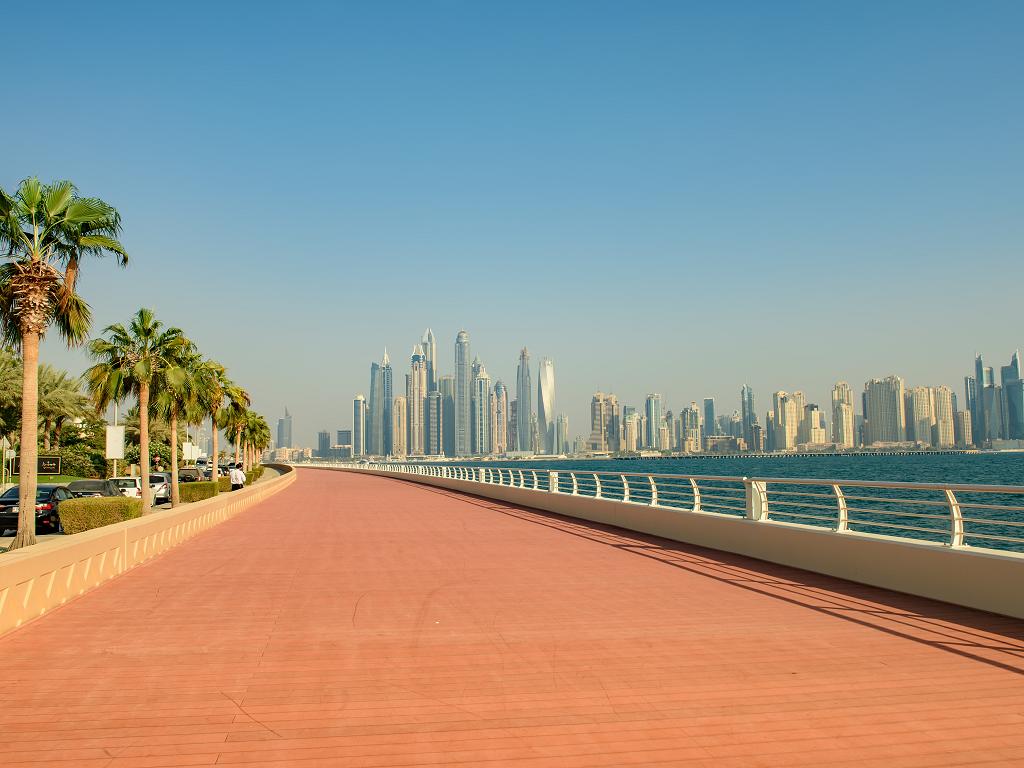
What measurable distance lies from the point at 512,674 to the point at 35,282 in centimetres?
1426

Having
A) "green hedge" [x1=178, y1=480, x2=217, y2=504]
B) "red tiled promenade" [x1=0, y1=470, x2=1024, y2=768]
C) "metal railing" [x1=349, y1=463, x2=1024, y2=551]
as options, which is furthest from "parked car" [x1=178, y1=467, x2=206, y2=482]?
"red tiled promenade" [x1=0, y1=470, x2=1024, y2=768]

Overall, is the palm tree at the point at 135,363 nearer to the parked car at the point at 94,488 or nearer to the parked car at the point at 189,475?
the parked car at the point at 94,488

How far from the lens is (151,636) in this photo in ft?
29.8

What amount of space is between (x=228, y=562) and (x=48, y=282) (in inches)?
265

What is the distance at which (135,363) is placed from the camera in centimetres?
3231

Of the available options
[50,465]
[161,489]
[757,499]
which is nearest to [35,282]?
[757,499]

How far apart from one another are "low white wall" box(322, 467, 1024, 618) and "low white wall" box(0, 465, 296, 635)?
1033cm

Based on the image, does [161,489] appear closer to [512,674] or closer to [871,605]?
[871,605]

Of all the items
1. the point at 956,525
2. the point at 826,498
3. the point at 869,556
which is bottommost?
the point at 826,498

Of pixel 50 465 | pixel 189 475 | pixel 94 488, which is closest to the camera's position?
pixel 94 488

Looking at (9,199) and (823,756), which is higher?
(9,199)

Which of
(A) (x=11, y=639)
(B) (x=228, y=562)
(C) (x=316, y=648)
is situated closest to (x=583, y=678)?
(C) (x=316, y=648)

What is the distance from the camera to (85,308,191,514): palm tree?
32.0 m

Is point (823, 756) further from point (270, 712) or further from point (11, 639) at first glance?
point (11, 639)
